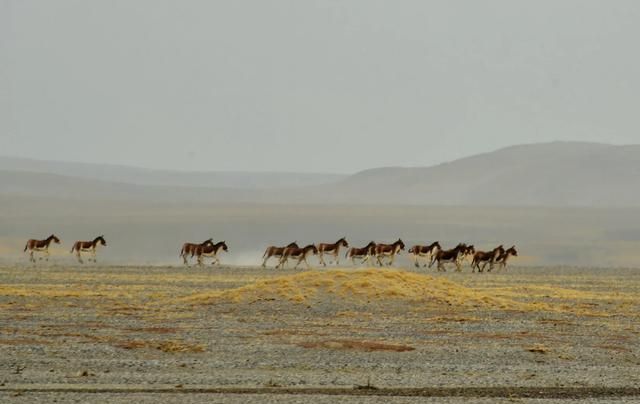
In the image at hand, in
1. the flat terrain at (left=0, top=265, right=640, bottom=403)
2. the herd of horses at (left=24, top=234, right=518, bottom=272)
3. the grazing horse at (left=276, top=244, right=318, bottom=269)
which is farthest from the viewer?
the grazing horse at (left=276, top=244, right=318, bottom=269)

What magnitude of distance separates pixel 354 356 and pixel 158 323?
8.15 meters

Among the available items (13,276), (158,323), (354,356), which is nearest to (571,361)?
(354,356)

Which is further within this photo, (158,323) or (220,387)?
(158,323)

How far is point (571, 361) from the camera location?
28.2 m

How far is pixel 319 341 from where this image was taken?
30.5m

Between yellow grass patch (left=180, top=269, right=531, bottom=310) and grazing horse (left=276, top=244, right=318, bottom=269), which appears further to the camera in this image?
grazing horse (left=276, top=244, right=318, bottom=269)

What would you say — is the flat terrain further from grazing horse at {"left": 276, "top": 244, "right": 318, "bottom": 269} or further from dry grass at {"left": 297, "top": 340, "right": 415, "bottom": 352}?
grazing horse at {"left": 276, "top": 244, "right": 318, "bottom": 269}

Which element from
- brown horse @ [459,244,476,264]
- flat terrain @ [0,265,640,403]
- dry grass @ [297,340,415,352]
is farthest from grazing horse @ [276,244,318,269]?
dry grass @ [297,340,415,352]

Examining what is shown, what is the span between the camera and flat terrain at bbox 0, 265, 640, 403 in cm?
2355

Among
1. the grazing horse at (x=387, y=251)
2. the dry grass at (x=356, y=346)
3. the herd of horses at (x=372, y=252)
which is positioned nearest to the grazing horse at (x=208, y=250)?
the herd of horses at (x=372, y=252)

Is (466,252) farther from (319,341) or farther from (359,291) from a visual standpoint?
(319,341)

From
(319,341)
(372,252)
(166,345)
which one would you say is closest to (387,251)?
(372,252)

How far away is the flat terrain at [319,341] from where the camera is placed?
927 inches

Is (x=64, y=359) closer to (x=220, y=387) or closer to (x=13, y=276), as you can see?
(x=220, y=387)
